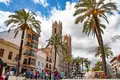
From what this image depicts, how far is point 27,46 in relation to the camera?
53.1 m

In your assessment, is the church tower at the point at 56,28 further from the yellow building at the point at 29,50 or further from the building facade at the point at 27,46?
the building facade at the point at 27,46

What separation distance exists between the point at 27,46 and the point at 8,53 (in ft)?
46.8

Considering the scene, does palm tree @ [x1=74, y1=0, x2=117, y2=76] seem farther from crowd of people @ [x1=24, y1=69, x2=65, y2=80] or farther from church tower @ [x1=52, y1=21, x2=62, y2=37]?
church tower @ [x1=52, y1=21, x2=62, y2=37]

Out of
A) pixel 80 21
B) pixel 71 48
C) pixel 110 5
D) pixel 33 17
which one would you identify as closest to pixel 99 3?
pixel 110 5

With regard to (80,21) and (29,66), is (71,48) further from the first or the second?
(80,21)

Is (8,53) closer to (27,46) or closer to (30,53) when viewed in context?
(27,46)

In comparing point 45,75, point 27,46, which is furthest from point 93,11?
point 27,46

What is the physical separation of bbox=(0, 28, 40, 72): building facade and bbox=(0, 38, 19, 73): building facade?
6849mm

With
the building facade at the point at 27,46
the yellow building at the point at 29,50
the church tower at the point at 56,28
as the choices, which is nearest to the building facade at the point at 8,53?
the building facade at the point at 27,46

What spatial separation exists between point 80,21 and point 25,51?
29.2 m

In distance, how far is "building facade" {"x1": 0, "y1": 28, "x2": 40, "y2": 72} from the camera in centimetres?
5041

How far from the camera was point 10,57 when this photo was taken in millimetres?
39906

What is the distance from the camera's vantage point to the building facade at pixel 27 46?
165ft

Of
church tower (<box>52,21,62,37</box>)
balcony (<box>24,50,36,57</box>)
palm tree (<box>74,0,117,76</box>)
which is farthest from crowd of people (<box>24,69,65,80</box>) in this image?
church tower (<box>52,21,62,37</box>)
